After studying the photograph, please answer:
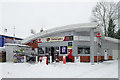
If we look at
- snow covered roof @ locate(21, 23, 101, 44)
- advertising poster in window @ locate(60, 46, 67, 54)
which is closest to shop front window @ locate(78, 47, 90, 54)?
advertising poster in window @ locate(60, 46, 67, 54)

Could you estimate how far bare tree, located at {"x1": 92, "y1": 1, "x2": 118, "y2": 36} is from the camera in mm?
35875

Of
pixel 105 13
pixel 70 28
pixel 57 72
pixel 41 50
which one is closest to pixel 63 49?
pixel 70 28

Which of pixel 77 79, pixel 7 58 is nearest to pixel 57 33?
pixel 7 58

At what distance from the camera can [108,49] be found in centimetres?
2747

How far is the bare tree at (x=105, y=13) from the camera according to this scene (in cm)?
3588

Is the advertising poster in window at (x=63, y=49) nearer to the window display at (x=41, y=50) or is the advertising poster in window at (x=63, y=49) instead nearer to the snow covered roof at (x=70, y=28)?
the snow covered roof at (x=70, y=28)

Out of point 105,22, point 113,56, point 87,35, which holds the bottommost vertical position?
point 113,56

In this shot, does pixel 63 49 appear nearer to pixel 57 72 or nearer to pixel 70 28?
pixel 70 28

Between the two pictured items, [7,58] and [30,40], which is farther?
[30,40]

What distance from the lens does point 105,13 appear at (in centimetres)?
3675

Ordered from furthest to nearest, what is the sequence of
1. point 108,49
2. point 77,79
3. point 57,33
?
point 108,49
point 57,33
point 77,79

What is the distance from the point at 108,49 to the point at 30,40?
45.4 ft

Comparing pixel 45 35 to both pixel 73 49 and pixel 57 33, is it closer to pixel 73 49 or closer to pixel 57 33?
pixel 57 33

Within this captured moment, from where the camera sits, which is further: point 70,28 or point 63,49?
point 63,49
